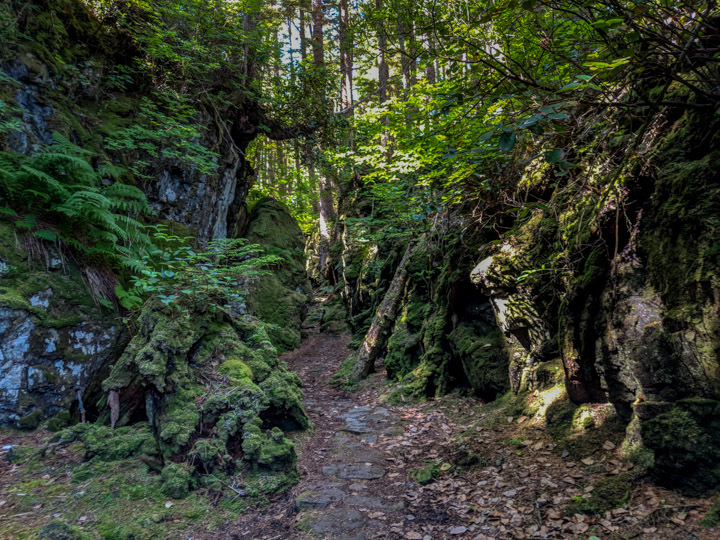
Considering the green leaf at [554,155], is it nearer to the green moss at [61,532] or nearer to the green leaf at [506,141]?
the green leaf at [506,141]

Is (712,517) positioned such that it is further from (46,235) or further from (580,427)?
(46,235)

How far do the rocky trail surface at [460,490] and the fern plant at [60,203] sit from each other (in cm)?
375

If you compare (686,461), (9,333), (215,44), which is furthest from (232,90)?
(686,461)

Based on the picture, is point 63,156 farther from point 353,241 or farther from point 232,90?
point 353,241

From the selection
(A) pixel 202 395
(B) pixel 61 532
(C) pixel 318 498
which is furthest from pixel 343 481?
(B) pixel 61 532

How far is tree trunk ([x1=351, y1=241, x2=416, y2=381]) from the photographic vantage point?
7688 millimetres

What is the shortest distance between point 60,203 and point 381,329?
237 inches

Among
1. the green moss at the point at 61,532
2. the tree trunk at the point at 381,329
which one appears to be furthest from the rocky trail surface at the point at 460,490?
the tree trunk at the point at 381,329

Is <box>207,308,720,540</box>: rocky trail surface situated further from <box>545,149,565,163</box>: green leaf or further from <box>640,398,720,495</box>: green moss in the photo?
<box>545,149,565,163</box>: green leaf

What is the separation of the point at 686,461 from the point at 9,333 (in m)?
6.42

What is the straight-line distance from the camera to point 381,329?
7.88m

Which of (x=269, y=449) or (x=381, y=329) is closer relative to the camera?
(x=269, y=449)

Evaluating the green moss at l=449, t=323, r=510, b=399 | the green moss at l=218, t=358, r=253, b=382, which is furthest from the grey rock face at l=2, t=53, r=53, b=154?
the green moss at l=449, t=323, r=510, b=399

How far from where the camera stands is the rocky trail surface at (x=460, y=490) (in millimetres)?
2385
